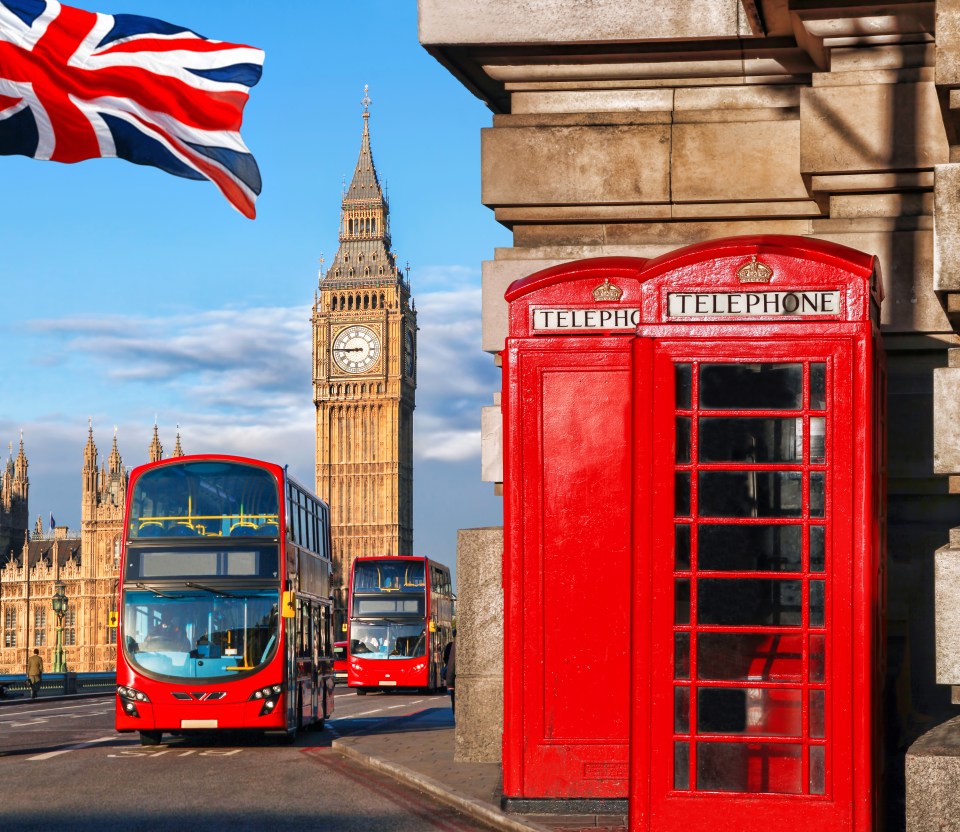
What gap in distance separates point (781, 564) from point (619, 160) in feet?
13.2

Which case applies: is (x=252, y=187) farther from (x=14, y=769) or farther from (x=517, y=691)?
(x=14, y=769)

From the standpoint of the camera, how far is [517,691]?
892cm

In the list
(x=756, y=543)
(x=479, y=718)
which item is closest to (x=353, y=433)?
(x=479, y=718)

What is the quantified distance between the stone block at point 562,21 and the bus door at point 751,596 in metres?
3.35

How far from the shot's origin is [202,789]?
1180cm

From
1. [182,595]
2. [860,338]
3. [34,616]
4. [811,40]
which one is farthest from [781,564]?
[34,616]

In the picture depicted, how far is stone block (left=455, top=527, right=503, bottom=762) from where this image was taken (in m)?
11.9

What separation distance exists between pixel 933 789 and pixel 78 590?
101 meters

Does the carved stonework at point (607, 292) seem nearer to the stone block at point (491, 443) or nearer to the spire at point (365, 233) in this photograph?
the stone block at point (491, 443)

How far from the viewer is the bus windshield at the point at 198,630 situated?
17.3m

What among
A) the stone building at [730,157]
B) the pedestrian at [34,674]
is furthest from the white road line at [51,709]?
the stone building at [730,157]

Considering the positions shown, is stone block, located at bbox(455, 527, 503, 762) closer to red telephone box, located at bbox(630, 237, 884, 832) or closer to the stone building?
the stone building

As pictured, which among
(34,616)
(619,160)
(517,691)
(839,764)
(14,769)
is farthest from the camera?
(34,616)

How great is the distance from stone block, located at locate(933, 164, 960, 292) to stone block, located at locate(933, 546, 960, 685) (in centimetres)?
A: 115
